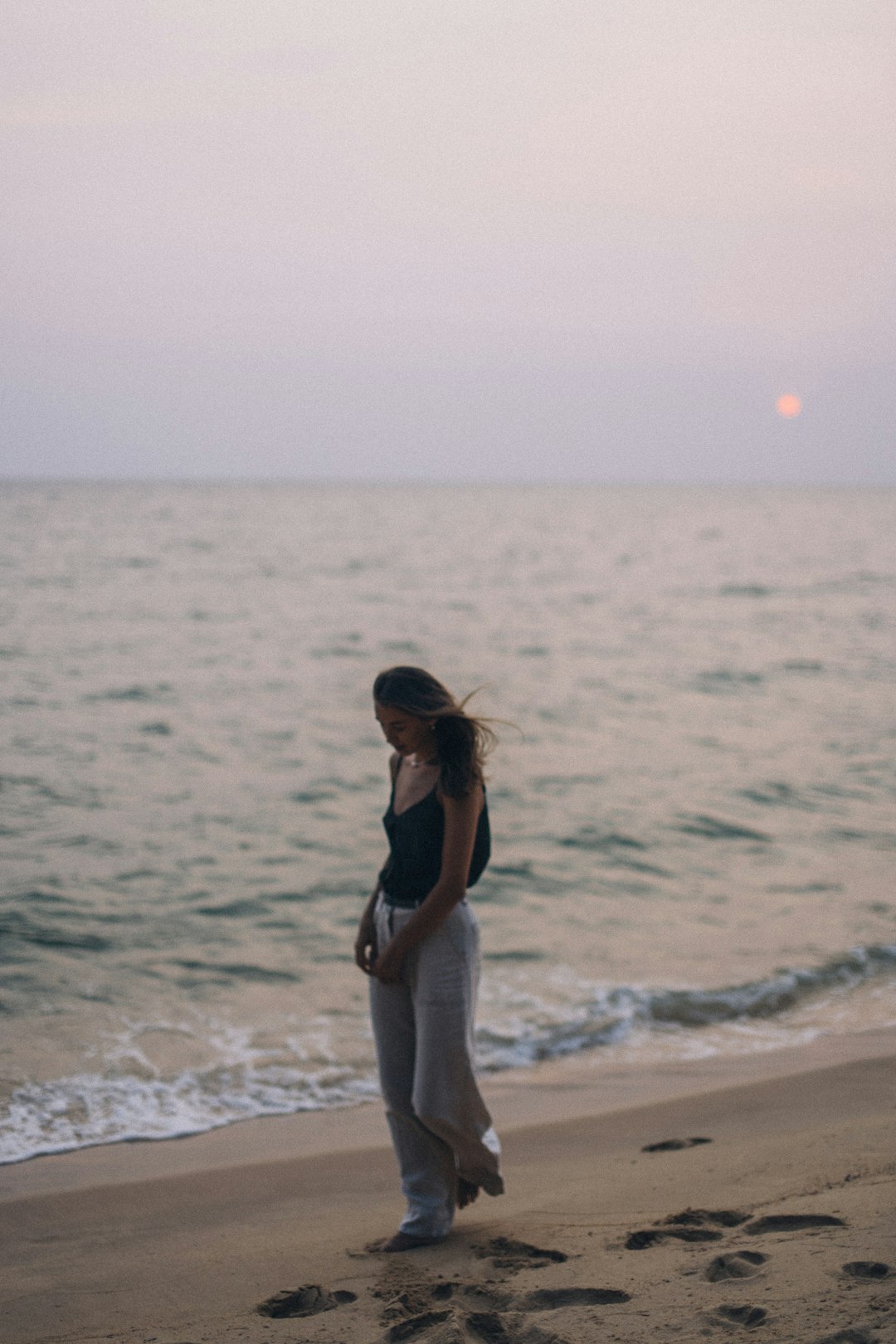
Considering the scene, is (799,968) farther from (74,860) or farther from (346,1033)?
(74,860)

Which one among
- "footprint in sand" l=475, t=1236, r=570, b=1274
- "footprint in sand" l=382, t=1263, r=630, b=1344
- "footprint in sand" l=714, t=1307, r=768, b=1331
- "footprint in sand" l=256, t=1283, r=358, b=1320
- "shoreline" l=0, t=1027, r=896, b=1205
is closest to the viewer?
"footprint in sand" l=714, t=1307, r=768, b=1331

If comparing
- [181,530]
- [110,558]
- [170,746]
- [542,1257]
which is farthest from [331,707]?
[181,530]

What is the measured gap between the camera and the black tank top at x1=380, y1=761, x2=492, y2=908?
11.8ft

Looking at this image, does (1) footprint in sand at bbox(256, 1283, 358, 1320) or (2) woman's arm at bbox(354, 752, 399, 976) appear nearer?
(1) footprint in sand at bbox(256, 1283, 358, 1320)

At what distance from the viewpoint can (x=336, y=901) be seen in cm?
886

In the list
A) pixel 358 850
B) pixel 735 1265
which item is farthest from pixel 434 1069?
pixel 358 850

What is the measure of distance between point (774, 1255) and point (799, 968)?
4466 millimetres

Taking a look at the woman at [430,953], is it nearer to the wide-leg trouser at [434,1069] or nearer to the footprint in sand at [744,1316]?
the wide-leg trouser at [434,1069]

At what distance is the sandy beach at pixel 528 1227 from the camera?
3.01 metres

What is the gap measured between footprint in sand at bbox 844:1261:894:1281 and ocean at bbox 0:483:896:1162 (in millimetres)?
3046

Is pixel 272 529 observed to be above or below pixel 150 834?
above

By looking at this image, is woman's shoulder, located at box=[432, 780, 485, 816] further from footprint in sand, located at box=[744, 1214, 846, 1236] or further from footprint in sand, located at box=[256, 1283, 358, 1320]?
footprint in sand, located at box=[744, 1214, 846, 1236]

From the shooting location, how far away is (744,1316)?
112 inches

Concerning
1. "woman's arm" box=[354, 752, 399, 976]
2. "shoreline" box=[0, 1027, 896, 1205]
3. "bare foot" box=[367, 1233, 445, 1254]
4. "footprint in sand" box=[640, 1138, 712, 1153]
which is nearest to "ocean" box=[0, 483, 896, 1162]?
"shoreline" box=[0, 1027, 896, 1205]
